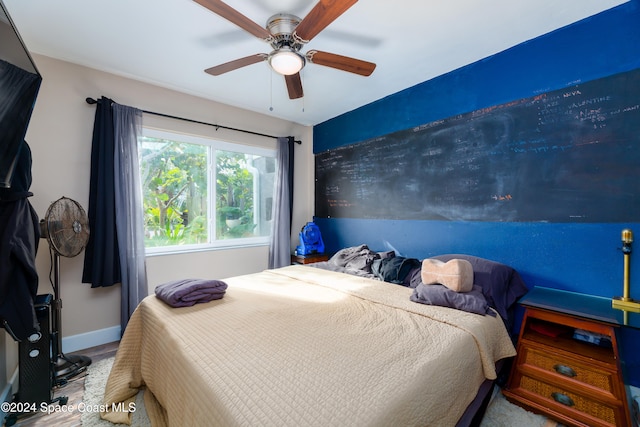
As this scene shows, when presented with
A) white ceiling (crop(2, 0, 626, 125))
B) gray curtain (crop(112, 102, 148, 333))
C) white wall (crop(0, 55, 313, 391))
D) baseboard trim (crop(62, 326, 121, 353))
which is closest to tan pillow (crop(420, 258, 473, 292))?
white ceiling (crop(2, 0, 626, 125))

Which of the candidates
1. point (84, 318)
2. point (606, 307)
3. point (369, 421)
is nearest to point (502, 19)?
point (606, 307)

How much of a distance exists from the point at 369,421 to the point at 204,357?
2.45ft

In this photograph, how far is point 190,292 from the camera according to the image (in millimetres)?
1791

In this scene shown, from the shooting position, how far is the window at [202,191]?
295 centimetres

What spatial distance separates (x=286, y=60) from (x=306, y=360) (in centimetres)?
172

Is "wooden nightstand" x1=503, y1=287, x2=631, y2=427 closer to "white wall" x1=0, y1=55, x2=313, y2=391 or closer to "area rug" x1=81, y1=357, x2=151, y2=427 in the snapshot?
"area rug" x1=81, y1=357, x2=151, y2=427

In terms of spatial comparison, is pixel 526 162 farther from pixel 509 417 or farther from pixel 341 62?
pixel 509 417

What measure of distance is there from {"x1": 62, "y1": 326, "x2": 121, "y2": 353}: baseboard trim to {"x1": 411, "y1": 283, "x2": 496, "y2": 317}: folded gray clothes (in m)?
2.85

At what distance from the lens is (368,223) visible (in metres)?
3.35

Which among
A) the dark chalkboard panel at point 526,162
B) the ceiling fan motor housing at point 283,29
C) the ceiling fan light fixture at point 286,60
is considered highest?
the ceiling fan motor housing at point 283,29

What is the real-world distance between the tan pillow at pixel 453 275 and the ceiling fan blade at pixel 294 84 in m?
1.77

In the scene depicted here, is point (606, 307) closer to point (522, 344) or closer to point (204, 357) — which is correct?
Answer: point (522, 344)

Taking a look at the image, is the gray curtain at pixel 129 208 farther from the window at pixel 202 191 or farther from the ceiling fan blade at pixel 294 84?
the ceiling fan blade at pixel 294 84

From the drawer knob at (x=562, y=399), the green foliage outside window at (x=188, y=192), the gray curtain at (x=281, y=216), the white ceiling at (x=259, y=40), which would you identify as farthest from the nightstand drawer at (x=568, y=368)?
the green foliage outside window at (x=188, y=192)
